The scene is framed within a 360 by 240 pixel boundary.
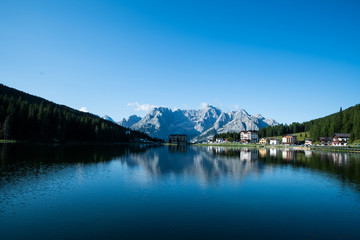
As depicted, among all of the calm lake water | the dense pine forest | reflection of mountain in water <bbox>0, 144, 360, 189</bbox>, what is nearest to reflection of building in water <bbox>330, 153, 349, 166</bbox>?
reflection of mountain in water <bbox>0, 144, 360, 189</bbox>

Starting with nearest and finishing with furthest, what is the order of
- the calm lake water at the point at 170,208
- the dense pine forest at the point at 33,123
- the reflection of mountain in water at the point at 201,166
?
the calm lake water at the point at 170,208 < the reflection of mountain in water at the point at 201,166 < the dense pine forest at the point at 33,123

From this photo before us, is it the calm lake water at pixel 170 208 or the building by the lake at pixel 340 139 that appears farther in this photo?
the building by the lake at pixel 340 139

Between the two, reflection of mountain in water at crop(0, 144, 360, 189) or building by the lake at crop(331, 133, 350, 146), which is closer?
reflection of mountain in water at crop(0, 144, 360, 189)

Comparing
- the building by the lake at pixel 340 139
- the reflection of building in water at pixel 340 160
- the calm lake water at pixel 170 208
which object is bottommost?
the calm lake water at pixel 170 208

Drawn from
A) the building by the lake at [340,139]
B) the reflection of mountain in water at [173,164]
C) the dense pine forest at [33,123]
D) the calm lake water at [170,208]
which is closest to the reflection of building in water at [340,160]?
the reflection of mountain in water at [173,164]

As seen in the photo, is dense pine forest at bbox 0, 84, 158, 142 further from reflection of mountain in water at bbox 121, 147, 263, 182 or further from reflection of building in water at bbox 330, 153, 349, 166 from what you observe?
A: reflection of building in water at bbox 330, 153, 349, 166

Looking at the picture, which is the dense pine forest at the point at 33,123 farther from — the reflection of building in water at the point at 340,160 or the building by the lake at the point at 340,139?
the building by the lake at the point at 340,139

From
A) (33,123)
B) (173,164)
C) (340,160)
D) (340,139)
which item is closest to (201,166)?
(173,164)

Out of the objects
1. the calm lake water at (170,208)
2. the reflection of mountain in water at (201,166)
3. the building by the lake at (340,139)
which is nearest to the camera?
the calm lake water at (170,208)

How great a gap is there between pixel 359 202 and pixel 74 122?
186 m

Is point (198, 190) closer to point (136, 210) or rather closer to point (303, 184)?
point (136, 210)

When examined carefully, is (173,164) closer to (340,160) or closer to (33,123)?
(340,160)

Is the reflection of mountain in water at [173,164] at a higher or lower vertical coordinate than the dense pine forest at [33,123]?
lower

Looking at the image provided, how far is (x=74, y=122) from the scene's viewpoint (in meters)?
180
